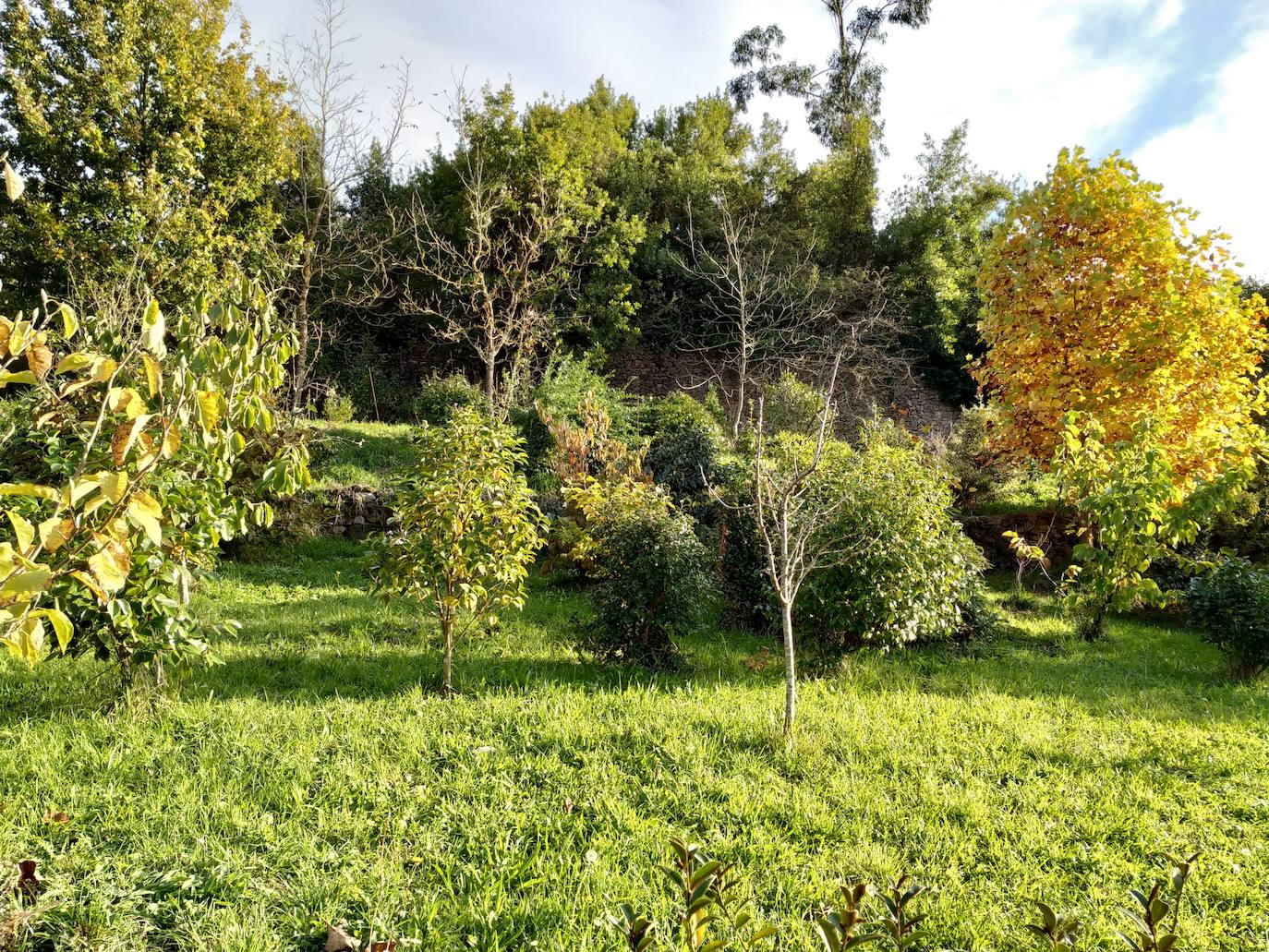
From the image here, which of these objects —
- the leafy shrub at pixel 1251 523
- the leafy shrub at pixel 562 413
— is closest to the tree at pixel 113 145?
the leafy shrub at pixel 562 413

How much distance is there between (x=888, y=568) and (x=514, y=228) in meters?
14.1

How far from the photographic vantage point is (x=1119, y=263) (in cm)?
659

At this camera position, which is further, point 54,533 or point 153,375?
point 153,375

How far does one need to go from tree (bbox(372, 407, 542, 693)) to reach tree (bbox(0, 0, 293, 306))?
9.38m

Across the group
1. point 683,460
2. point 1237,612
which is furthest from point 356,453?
point 1237,612

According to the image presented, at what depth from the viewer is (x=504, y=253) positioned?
47.2ft

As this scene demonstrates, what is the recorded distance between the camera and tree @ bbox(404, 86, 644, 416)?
14.2 metres

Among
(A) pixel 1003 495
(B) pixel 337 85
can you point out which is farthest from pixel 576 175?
(A) pixel 1003 495

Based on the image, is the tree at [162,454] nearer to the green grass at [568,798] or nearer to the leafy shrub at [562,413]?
the green grass at [568,798]

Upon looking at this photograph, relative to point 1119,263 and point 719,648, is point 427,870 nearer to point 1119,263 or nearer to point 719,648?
point 719,648

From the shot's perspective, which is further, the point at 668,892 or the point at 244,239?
the point at 244,239

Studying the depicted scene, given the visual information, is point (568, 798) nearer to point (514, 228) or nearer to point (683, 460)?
point (683, 460)

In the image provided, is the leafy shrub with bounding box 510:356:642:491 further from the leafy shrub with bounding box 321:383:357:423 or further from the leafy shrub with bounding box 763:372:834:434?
the leafy shrub with bounding box 321:383:357:423

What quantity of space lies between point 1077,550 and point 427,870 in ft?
19.4
